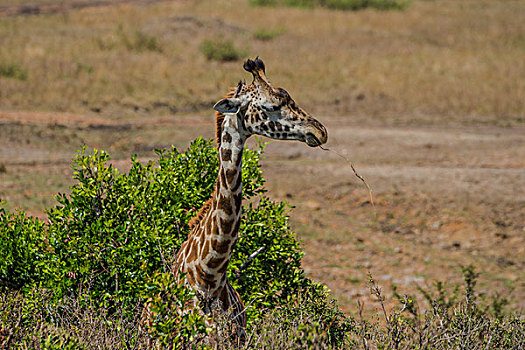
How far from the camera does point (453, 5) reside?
171 ft

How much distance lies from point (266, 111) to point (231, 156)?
1.49 feet

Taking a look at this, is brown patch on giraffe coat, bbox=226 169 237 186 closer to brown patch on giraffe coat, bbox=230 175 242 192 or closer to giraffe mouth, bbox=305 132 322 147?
brown patch on giraffe coat, bbox=230 175 242 192

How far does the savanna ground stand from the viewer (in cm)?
1250

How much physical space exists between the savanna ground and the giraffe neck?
4366mm

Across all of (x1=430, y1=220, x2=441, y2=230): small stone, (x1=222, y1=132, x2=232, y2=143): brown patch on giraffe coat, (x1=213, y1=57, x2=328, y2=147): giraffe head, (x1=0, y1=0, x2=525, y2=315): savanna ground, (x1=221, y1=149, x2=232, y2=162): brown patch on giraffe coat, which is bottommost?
(x1=430, y1=220, x2=441, y2=230): small stone

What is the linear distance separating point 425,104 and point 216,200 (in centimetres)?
2219

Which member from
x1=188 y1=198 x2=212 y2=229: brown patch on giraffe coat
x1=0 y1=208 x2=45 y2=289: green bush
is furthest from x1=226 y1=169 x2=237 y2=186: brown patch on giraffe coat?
x1=0 y1=208 x2=45 y2=289: green bush

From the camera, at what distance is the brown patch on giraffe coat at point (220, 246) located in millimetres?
5598

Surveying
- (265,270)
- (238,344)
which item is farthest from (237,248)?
(238,344)

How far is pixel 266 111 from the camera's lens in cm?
530

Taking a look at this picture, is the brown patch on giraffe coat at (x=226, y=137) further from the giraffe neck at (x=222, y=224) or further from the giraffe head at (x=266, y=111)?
the giraffe head at (x=266, y=111)

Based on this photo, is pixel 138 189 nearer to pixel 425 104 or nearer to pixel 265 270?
pixel 265 270

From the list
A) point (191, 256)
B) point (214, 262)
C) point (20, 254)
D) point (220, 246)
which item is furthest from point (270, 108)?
point (20, 254)

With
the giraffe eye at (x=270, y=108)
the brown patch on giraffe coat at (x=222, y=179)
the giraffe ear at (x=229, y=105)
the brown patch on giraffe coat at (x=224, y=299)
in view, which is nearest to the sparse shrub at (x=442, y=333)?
the brown patch on giraffe coat at (x=224, y=299)
